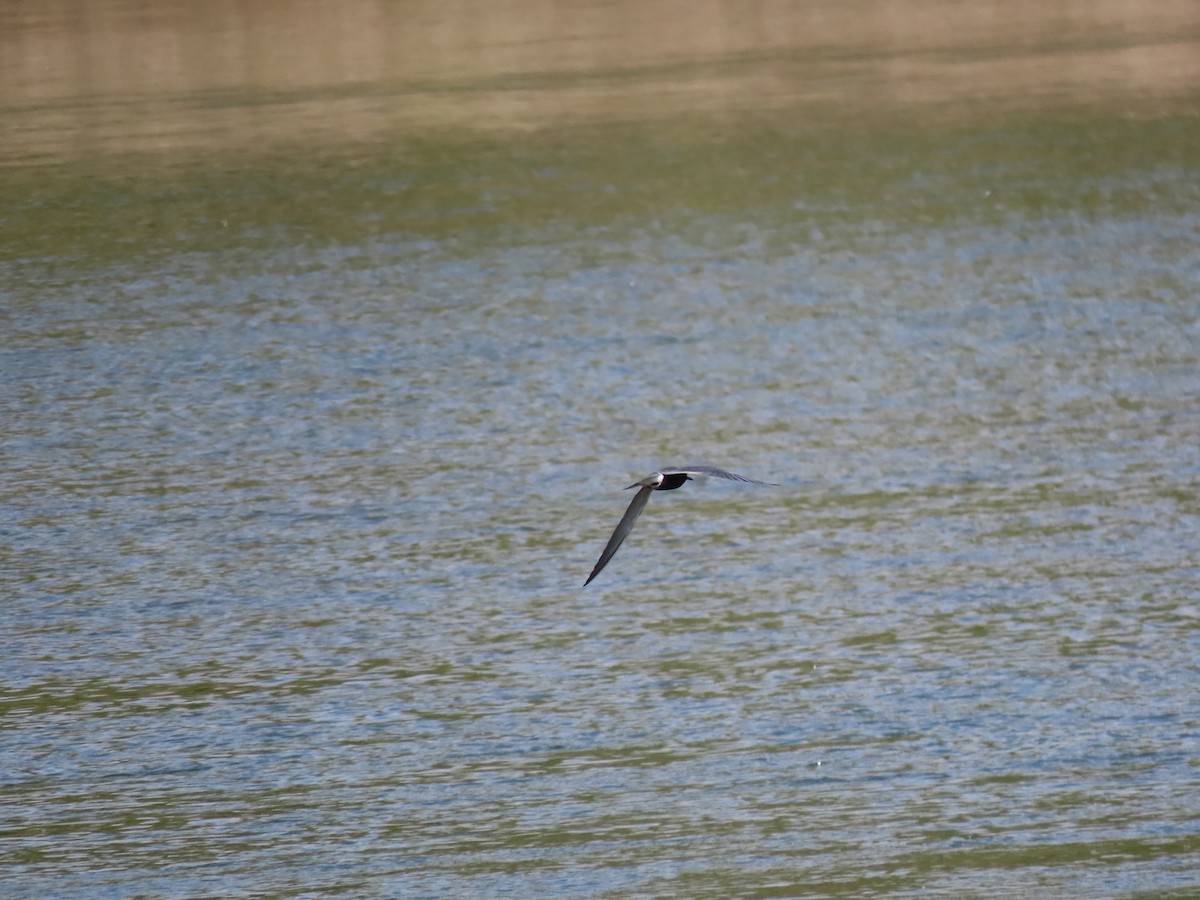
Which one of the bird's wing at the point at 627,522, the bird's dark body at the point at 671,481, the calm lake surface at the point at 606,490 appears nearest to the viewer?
the bird's wing at the point at 627,522

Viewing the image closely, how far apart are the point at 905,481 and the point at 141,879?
392 inches

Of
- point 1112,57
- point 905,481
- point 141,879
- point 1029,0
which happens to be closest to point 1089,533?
point 905,481

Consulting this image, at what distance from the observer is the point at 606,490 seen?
68.2 feet

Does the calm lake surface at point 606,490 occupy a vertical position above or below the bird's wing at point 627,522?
below

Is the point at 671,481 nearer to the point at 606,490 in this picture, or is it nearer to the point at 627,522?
the point at 627,522

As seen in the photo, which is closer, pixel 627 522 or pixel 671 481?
pixel 627 522

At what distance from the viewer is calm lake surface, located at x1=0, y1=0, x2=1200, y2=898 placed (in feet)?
45.1

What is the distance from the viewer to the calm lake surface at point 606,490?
13.7 meters

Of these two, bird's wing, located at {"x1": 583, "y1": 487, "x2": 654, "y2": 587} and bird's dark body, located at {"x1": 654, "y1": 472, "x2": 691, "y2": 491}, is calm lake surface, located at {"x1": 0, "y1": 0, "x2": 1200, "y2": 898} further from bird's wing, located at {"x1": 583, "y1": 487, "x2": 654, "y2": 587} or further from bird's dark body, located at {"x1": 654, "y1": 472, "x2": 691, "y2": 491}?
bird's dark body, located at {"x1": 654, "y1": 472, "x2": 691, "y2": 491}

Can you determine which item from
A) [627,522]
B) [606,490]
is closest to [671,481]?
[627,522]

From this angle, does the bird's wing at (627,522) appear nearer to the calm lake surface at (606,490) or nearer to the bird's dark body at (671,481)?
the bird's dark body at (671,481)

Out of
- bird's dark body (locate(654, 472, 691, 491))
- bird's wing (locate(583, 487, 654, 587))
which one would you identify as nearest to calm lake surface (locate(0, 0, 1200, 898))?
bird's wing (locate(583, 487, 654, 587))

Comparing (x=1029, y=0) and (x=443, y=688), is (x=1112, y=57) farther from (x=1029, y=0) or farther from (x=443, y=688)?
(x=443, y=688)

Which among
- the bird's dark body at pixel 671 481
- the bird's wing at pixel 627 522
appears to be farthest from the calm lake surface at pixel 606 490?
the bird's dark body at pixel 671 481
